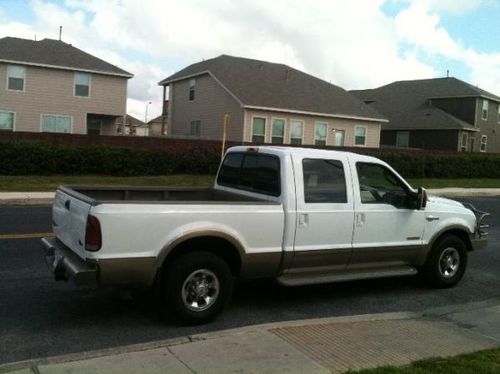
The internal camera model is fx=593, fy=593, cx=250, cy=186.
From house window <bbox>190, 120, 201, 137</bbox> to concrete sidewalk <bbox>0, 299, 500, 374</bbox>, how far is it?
32.2 m

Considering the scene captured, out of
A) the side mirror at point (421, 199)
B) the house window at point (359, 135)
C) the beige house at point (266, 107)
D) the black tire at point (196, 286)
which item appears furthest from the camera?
the house window at point (359, 135)

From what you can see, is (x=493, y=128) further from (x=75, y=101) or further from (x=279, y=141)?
(x=75, y=101)

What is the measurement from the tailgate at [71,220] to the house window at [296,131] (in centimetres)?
2891

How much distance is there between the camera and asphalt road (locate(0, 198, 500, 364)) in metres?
5.26

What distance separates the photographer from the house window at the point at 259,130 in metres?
33.3

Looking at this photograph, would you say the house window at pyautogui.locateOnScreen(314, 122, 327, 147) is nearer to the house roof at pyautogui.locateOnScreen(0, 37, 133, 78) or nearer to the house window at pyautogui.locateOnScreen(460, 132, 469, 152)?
the house roof at pyautogui.locateOnScreen(0, 37, 133, 78)

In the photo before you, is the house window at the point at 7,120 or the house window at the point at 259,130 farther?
the house window at the point at 259,130

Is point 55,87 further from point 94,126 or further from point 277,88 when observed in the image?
point 277,88

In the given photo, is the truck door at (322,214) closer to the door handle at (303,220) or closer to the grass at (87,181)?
the door handle at (303,220)

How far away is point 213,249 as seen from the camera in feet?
19.2

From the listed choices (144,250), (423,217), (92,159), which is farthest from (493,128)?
(144,250)

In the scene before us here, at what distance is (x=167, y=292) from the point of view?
5.50 meters

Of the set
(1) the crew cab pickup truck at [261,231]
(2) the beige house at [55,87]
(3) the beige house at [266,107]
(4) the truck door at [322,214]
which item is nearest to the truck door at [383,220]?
(1) the crew cab pickup truck at [261,231]

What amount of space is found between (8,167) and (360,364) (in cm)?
Answer: 1928
